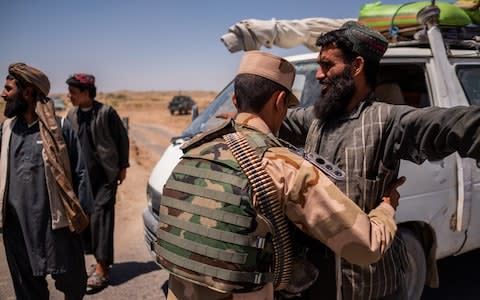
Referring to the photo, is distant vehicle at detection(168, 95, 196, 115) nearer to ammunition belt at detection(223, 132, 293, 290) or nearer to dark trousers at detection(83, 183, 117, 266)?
dark trousers at detection(83, 183, 117, 266)

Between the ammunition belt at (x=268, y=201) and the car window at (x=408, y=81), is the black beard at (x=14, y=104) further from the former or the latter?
the car window at (x=408, y=81)

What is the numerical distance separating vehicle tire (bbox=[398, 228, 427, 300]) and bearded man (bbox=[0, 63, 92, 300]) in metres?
2.39

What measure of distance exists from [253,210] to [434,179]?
2385 mm

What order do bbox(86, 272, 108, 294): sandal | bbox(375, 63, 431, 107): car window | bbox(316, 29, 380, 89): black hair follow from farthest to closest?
1. bbox(86, 272, 108, 294): sandal
2. bbox(375, 63, 431, 107): car window
3. bbox(316, 29, 380, 89): black hair

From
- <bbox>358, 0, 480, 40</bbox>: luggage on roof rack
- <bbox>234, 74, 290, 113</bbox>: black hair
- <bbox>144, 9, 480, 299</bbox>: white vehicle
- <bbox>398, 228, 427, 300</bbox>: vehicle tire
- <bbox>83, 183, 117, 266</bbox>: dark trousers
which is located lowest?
<bbox>83, 183, 117, 266</bbox>: dark trousers

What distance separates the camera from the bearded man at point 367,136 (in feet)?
5.95

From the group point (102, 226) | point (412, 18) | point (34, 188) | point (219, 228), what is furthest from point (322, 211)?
point (102, 226)

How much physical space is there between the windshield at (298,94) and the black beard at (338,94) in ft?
3.32

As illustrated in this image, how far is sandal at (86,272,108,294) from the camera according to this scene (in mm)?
4219

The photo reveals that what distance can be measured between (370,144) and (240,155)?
78 centimetres

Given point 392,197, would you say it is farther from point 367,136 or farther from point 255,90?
point 255,90

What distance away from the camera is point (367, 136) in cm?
200

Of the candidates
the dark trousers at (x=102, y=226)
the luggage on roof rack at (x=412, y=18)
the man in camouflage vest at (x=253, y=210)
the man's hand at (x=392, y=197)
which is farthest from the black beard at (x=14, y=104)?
the luggage on roof rack at (x=412, y=18)

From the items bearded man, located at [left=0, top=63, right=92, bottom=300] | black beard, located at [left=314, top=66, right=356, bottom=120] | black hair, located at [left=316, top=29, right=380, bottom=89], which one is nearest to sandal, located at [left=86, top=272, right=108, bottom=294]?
bearded man, located at [left=0, top=63, right=92, bottom=300]
